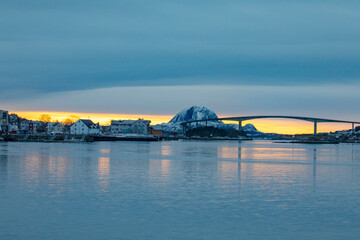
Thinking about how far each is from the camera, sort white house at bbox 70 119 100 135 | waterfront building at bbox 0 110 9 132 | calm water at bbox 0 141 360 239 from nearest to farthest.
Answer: calm water at bbox 0 141 360 239 < waterfront building at bbox 0 110 9 132 < white house at bbox 70 119 100 135

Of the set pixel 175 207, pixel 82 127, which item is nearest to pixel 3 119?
pixel 82 127

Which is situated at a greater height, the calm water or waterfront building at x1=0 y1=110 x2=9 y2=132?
waterfront building at x1=0 y1=110 x2=9 y2=132

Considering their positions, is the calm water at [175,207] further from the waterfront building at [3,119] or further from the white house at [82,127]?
the white house at [82,127]

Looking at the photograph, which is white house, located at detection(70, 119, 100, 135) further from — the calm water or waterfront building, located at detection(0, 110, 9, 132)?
the calm water

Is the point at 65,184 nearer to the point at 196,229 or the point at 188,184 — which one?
the point at 188,184

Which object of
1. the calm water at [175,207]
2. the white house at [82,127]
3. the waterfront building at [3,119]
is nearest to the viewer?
the calm water at [175,207]

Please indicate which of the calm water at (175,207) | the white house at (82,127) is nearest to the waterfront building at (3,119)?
the white house at (82,127)

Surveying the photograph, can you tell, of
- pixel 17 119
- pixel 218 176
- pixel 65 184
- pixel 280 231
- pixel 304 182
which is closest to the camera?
pixel 280 231

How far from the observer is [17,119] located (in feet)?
650

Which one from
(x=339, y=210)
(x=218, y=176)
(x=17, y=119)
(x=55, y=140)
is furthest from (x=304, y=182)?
(x=17, y=119)

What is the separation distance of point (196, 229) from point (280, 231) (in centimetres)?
242

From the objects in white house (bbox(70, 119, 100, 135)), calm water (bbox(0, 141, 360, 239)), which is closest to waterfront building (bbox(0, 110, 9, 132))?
white house (bbox(70, 119, 100, 135))

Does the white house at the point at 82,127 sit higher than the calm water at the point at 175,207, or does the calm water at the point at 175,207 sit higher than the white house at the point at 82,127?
the white house at the point at 82,127

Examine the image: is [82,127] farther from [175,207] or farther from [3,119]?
[175,207]
